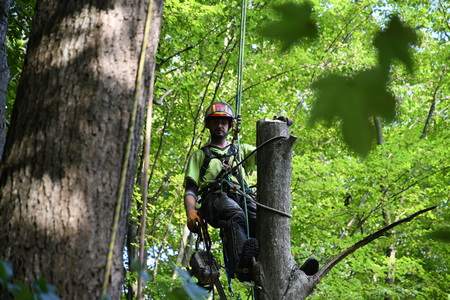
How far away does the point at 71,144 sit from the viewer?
1.59 metres

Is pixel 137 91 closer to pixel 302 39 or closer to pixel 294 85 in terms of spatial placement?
pixel 302 39

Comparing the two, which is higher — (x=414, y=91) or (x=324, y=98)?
(x=414, y=91)

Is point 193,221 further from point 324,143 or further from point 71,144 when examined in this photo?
point 324,143

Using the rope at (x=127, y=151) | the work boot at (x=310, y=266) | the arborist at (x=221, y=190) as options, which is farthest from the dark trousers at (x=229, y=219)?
the rope at (x=127, y=151)

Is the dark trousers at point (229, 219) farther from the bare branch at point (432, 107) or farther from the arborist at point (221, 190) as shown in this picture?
the bare branch at point (432, 107)

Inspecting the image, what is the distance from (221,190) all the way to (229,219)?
0.24 metres

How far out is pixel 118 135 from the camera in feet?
5.36

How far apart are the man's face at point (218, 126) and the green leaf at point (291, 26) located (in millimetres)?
3289

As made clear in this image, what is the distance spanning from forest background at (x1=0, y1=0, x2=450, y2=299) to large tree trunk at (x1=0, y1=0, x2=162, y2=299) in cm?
517

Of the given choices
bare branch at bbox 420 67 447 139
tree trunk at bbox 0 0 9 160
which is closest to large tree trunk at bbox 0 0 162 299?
tree trunk at bbox 0 0 9 160

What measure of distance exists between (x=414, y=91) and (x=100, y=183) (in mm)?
9926

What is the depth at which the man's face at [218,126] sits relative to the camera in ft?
15.1

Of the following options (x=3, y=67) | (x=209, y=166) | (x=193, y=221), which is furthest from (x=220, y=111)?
(x=3, y=67)

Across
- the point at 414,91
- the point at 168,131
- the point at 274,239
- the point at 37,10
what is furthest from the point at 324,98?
the point at 168,131
